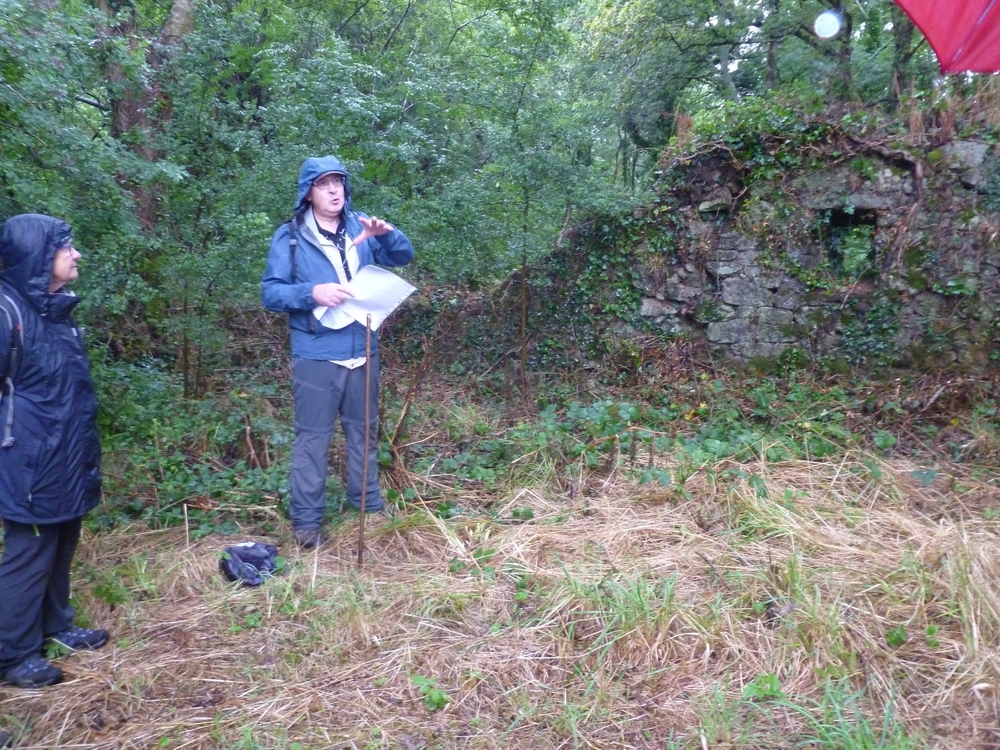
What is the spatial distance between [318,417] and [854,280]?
498 cm

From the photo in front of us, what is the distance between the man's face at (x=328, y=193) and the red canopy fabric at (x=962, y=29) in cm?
378

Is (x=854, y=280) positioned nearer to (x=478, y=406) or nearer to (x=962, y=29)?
(x=962, y=29)

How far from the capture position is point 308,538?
13.5ft

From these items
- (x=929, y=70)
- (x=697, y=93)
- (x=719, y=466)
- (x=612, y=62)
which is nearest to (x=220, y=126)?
(x=719, y=466)

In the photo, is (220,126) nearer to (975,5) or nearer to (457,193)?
(457,193)

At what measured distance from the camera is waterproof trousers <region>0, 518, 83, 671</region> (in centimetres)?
298

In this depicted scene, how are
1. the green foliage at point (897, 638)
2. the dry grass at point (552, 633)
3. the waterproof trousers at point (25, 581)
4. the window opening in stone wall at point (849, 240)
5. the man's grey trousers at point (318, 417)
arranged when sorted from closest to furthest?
1. the dry grass at point (552, 633)
2. the waterproof trousers at point (25, 581)
3. the green foliage at point (897, 638)
4. the man's grey trousers at point (318, 417)
5. the window opening in stone wall at point (849, 240)

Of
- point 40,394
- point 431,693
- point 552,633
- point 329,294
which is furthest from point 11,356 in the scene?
point 552,633

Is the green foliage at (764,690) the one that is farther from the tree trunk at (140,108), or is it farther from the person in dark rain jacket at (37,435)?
the tree trunk at (140,108)

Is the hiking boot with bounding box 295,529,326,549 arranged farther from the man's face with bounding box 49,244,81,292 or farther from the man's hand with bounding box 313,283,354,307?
the man's face with bounding box 49,244,81,292

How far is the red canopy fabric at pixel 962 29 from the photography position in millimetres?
5078

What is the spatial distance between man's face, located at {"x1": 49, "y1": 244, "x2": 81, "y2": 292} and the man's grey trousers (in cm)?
119

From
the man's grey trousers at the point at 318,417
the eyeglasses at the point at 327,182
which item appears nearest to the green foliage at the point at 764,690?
the man's grey trousers at the point at 318,417

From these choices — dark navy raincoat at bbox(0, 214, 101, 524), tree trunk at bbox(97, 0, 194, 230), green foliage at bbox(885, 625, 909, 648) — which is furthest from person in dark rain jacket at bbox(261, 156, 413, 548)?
green foliage at bbox(885, 625, 909, 648)
